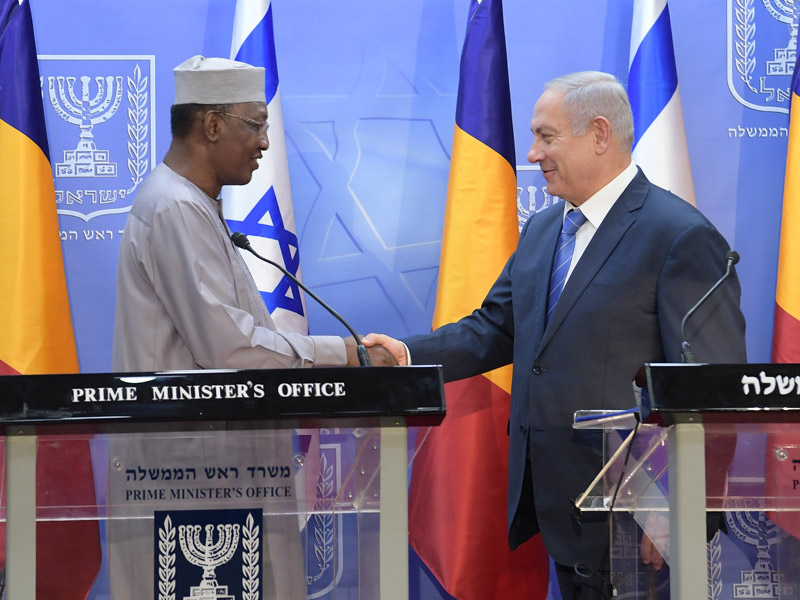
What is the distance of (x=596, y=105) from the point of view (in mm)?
2795

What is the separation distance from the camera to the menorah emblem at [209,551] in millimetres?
1565

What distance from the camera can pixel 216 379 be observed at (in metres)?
1.56

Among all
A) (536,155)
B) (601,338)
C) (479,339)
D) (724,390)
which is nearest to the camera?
(724,390)

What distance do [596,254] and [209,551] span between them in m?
1.43

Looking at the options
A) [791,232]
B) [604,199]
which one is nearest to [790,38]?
[791,232]

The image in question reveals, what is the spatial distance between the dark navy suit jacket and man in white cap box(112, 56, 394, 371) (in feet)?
1.69

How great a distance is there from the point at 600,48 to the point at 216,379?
2599 mm

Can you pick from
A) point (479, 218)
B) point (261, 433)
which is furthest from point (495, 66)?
point (261, 433)

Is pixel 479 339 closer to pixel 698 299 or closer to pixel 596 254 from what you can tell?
pixel 596 254

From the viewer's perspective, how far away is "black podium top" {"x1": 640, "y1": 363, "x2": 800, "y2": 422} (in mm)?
1534

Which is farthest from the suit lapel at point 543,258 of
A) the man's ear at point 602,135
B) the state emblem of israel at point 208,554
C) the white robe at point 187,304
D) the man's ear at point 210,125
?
the state emblem of israel at point 208,554

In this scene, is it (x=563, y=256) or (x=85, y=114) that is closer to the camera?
(x=563, y=256)

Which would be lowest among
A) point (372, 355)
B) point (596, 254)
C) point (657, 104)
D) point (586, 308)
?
point (372, 355)

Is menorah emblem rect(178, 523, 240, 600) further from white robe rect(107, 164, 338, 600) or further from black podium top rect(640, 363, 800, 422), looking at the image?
black podium top rect(640, 363, 800, 422)
